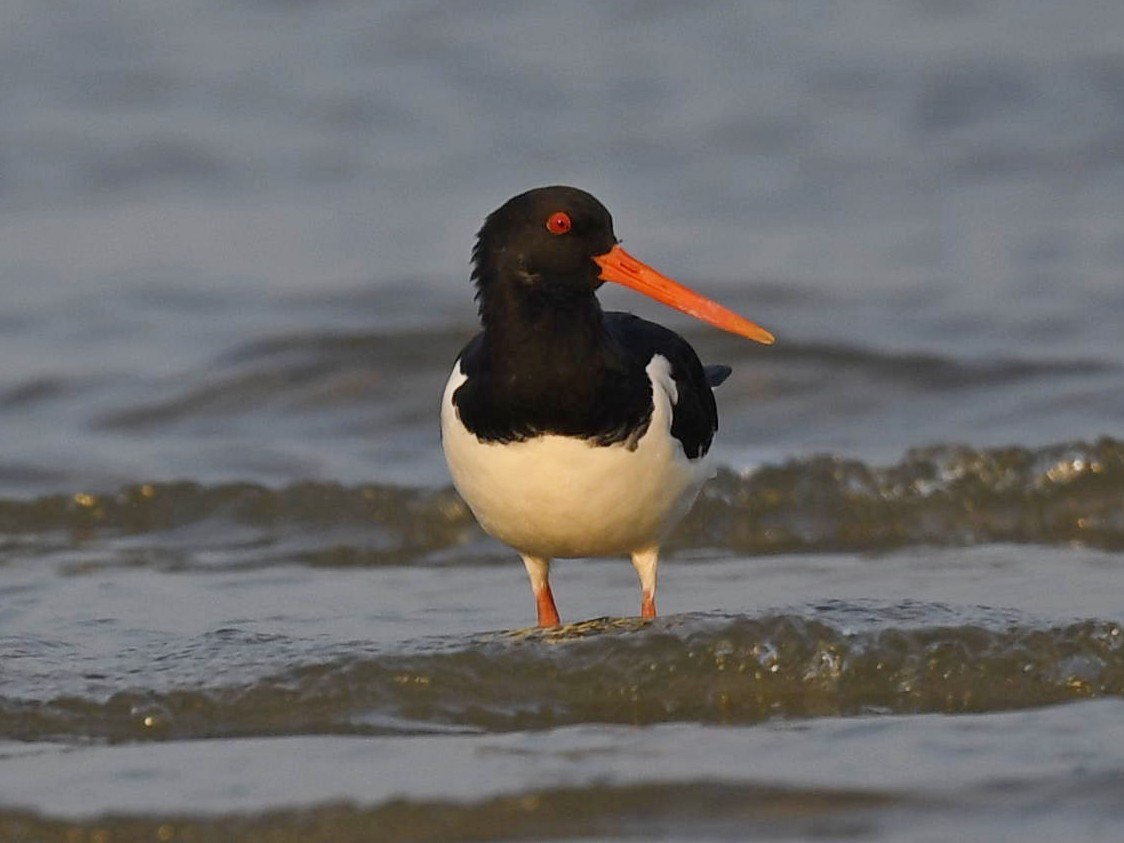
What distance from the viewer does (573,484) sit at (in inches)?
241

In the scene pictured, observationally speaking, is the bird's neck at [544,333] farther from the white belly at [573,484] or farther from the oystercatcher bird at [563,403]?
the white belly at [573,484]

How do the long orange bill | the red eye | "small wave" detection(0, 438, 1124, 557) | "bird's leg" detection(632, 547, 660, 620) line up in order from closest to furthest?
the red eye < the long orange bill < "bird's leg" detection(632, 547, 660, 620) < "small wave" detection(0, 438, 1124, 557)

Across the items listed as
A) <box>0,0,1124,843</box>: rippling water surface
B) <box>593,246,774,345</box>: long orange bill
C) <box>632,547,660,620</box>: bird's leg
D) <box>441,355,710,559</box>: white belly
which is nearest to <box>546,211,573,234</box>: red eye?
<box>593,246,774,345</box>: long orange bill

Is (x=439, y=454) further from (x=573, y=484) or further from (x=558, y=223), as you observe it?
(x=573, y=484)

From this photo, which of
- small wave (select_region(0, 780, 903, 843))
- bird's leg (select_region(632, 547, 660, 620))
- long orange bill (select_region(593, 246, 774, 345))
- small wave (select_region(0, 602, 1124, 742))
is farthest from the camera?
bird's leg (select_region(632, 547, 660, 620))

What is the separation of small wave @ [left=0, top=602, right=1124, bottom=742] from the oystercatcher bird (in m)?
0.38

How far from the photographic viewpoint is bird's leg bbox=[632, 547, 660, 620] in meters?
6.72

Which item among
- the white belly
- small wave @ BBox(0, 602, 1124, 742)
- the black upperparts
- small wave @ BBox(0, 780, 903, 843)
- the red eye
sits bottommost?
small wave @ BBox(0, 780, 903, 843)

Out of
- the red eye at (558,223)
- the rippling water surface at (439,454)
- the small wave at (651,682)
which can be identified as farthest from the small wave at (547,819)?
the red eye at (558,223)

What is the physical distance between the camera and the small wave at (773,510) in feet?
28.1

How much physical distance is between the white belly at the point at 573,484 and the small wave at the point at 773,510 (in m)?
2.12

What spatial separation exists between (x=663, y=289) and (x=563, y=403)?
2.21 ft

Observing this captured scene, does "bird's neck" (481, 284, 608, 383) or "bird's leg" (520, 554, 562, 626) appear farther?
→ "bird's leg" (520, 554, 562, 626)

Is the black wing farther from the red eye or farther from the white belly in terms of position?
the red eye
